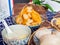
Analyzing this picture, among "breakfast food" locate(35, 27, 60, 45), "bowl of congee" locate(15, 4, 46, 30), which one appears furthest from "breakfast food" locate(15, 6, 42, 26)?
"breakfast food" locate(35, 27, 60, 45)

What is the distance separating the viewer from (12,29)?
681mm

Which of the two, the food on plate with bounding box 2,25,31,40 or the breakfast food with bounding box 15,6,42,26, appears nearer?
the food on plate with bounding box 2,25,31,40

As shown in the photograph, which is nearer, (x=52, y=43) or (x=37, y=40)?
(x=52, y=43)

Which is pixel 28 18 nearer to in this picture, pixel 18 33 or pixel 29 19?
pixel 29 19

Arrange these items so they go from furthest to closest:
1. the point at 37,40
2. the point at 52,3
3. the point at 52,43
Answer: the point at 52,3, the point at 37,40, the point at 52,43

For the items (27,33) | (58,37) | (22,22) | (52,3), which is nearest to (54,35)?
(58,37)

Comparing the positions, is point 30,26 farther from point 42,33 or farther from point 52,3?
point 52,3

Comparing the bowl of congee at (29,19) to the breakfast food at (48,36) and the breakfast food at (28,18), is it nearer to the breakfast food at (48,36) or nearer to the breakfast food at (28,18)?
the breakfast food at (28,18)

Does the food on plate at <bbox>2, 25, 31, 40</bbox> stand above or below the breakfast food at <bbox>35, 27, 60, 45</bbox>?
below

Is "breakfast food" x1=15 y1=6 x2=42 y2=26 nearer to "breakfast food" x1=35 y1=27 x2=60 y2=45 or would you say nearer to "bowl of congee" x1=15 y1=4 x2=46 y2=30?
"bowl of congee" x1=15 y1=4 x2=46 y2=30

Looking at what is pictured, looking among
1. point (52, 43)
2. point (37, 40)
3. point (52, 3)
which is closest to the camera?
point (52, 43)

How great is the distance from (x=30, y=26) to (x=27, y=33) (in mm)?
104

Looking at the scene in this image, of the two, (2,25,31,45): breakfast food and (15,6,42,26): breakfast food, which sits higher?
(15,6,42,26): breakfast food

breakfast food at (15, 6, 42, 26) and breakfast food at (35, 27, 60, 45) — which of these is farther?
breakfast food at (15, 6, 42, 26)
